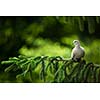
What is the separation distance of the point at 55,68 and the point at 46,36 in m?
0.25

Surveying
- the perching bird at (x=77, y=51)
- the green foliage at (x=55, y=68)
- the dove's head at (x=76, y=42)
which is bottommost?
the green foliage at (x=55, y=68)

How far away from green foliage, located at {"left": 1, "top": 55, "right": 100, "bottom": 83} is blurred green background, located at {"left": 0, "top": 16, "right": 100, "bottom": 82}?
1.5 inches

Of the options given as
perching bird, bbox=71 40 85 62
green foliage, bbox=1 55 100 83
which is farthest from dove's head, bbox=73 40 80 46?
green foliage, bbox=1 55 100 83

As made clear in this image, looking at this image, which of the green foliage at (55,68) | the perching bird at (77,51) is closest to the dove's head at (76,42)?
the perching bird at (77,51)

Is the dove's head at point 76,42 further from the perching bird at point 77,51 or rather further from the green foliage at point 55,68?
the green foliage at point 55,68

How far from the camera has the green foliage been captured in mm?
1556

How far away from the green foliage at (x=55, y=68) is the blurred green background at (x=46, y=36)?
0.04m

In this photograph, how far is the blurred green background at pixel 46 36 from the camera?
1554mm

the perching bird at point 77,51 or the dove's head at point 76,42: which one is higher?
the dove's head at point 76,42

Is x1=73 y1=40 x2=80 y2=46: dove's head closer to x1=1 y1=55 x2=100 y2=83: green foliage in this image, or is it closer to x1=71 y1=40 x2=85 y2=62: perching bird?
x1=71 y1=40 x2=85 y2=62: perching bird
